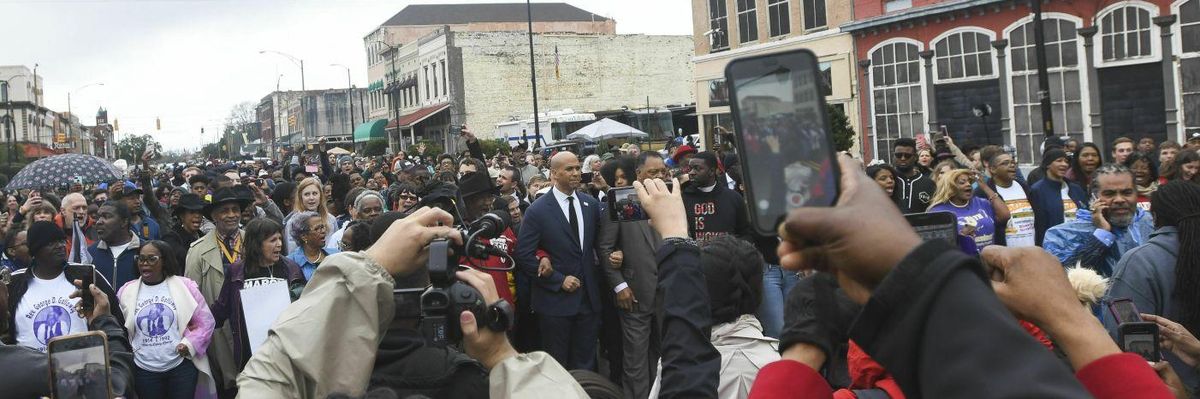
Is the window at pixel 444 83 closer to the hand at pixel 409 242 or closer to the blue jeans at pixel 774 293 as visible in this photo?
the blue jeans at pixel 774 293

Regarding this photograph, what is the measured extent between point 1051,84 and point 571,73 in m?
41.9

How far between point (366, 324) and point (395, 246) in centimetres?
24

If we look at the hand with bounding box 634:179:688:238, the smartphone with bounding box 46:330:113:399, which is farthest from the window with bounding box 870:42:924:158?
the smartphone with bounding box 46:330:113:399

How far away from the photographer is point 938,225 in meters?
2.88

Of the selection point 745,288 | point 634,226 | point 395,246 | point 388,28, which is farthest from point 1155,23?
point 388,28

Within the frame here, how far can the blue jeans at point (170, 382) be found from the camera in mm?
6438

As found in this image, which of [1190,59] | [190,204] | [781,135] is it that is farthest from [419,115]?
[781,135]

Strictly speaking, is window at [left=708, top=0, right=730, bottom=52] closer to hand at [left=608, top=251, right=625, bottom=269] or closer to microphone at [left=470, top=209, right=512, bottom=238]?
hand at [left=608, top=251, right=625, bottom=269]

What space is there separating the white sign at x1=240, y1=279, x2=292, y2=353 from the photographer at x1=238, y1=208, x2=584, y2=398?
12.7ft

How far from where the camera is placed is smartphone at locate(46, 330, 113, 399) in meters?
3.21

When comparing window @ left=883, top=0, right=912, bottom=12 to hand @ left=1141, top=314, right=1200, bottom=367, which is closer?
hand @ left=1141, top=314, right=1200, bottom=367

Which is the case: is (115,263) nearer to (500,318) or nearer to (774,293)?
(774,293)

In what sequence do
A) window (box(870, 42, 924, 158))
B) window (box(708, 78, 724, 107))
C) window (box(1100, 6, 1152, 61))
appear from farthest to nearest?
window (box(708, 78, 724, 107)) → window (box(870, 42, 924, 158)) → window (box(1100, 6, 1152, 61))

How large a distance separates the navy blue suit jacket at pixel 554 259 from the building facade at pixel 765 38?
20227mm
